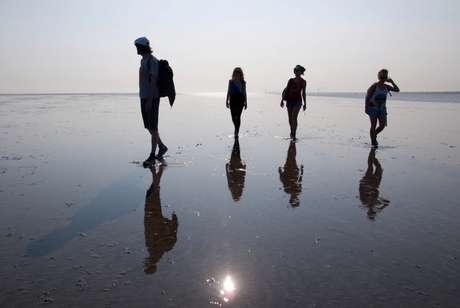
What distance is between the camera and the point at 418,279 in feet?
8.09

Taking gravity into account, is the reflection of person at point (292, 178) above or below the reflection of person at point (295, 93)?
below

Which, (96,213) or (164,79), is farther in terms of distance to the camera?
(164,79)

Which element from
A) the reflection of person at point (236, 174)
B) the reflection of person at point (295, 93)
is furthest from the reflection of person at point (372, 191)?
the reflection of person at point (295, 93)

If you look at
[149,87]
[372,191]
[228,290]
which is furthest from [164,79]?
[228,290]

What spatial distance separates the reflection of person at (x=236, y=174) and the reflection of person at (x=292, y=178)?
0.57 meters

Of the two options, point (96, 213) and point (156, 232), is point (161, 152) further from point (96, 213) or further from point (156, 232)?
point (156, 232)

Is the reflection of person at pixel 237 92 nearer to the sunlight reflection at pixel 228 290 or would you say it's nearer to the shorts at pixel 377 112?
the shorts at pixel 377 112

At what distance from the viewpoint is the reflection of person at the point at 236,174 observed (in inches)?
181

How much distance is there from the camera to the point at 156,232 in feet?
10.7

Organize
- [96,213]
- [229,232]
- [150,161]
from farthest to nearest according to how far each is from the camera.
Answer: [150,161]
[96,213]
[229,232]

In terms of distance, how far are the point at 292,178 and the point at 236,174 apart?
32.7 inches

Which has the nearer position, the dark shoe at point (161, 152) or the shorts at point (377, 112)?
the dark shoe at point (161, 152)

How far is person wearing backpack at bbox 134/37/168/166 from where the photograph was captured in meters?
6.41

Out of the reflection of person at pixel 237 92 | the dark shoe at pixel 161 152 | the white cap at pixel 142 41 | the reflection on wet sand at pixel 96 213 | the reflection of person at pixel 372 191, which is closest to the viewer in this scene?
the reflection on wet sand at pixel 96 213
